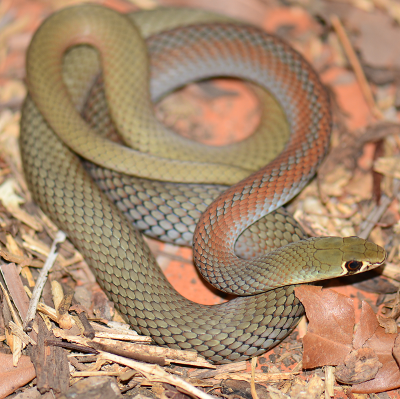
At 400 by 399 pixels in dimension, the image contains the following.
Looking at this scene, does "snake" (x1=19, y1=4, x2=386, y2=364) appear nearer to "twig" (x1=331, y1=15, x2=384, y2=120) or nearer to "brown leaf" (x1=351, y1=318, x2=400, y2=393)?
"brown leaf" (x1=351, y1=318, x2=400, y2=393)

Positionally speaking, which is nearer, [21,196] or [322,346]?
[322,346]

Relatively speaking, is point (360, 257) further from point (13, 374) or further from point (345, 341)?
point (13, 374)

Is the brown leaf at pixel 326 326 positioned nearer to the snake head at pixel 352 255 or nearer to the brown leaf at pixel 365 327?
the brown leaf at pixel 365 327

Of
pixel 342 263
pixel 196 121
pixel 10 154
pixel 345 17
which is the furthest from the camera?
pixel 345 17

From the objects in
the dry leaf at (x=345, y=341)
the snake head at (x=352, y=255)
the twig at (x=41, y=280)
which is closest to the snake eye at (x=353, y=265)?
the snake head at (x=352, y=255)

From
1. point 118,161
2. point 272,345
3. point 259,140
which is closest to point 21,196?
point 118,161

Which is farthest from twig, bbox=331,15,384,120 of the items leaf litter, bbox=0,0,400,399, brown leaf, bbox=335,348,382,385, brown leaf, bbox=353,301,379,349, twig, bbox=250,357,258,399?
twig, bbox=250,357,258,399

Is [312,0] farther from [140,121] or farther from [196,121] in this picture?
[140,121]
